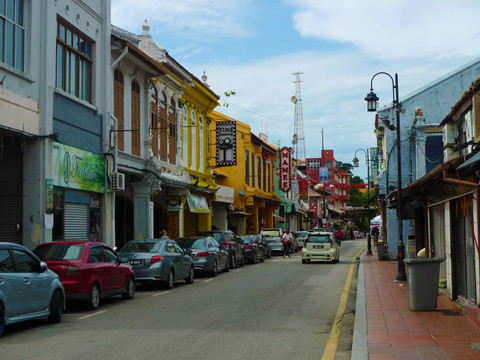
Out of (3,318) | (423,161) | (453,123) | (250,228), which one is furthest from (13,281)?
(250,228)

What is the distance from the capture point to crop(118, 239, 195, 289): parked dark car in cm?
1780

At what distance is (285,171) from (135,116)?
33934mm

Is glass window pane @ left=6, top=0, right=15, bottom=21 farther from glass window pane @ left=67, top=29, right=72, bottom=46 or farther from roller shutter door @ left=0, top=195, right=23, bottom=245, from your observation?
roller shutter door @ left=0, top=195, right=23, bottom=245

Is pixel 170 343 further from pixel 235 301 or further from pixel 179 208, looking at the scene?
pixel 179 208

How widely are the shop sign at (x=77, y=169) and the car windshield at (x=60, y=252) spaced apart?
17.3ft

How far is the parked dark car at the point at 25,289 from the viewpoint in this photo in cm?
1011

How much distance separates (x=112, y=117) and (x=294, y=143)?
64.9m

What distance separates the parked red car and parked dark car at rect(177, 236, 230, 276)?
7.12 meters

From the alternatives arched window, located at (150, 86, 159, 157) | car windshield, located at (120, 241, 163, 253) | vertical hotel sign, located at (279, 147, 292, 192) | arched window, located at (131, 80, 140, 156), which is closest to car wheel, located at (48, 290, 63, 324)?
car windshield, located at (120, 241, 163, 253)

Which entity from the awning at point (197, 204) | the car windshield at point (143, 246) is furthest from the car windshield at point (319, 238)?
the car windshield at point (143, 246)

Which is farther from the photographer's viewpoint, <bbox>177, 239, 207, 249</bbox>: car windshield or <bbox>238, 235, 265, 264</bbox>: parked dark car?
<bbox>238, 235, 265, 264</bbox>: parked dark car

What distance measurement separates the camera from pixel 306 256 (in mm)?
31156

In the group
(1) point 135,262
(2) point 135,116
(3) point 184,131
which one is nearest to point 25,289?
(1) point 135,262

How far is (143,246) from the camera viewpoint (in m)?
18.5
